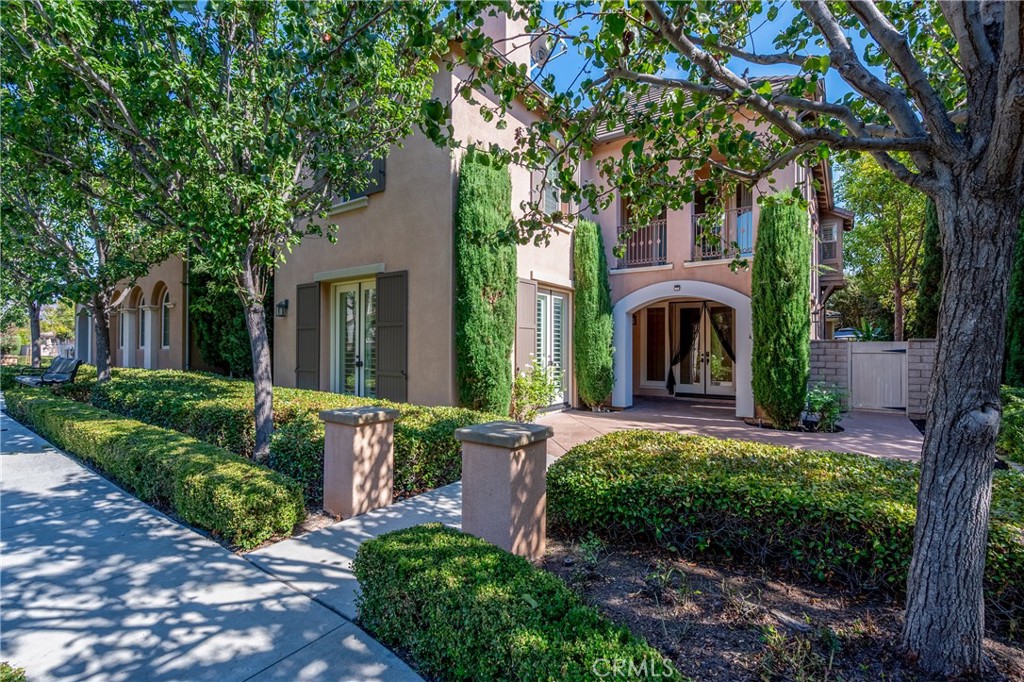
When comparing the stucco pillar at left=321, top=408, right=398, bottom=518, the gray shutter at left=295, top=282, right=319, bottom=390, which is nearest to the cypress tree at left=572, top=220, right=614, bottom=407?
the gray shutter at left=295, top=282, right=319, bottom=390

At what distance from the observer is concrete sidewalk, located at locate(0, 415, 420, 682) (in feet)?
8.29

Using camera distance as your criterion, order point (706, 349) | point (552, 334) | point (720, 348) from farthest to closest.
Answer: point (706, 349) → point (720, 348) → point (552, 334)

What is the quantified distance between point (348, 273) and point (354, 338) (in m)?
1.35

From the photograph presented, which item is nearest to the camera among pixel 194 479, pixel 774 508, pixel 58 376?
pixel 774 508

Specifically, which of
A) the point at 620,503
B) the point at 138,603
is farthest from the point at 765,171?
the point at 138,603

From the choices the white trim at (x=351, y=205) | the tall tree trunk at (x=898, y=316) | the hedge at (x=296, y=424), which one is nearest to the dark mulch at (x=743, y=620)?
the hedge at (x=296, y=424)

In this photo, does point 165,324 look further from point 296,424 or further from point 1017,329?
point 1017,329

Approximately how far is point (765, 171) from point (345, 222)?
841 centimetres

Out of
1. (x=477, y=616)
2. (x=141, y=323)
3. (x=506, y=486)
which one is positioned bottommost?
(x=477, y=616)

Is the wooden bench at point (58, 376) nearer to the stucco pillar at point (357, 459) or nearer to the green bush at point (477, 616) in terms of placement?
the stucco pillar at point (357, 459)

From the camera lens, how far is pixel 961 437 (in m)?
2.29

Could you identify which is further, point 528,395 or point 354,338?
point 354,338

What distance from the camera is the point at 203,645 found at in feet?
8.86

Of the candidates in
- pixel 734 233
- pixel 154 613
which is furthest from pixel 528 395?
pixel 154 613
